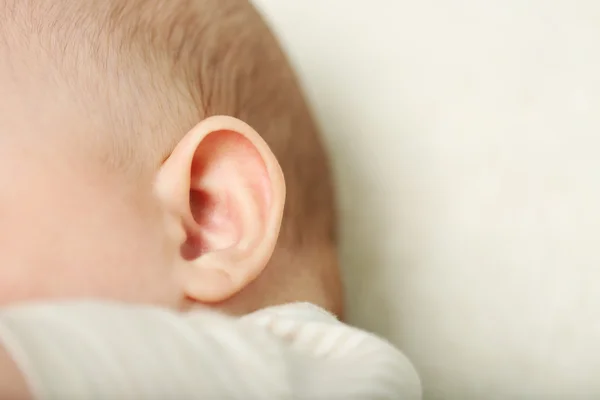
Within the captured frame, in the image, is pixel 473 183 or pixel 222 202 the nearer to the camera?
pixel 222 202

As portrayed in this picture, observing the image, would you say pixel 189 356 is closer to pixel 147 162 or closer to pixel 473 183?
pixel 147 162

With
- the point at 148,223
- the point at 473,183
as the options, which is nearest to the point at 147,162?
the point at 148,223

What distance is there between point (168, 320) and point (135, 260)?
128 millimetres

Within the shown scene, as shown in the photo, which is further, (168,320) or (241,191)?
(241,191)

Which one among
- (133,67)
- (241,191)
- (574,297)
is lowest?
(574,297)

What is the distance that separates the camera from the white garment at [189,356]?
32 cm

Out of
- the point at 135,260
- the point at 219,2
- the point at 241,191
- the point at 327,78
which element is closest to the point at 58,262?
the point at 135,260

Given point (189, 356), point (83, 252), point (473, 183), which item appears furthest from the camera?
point (473, 183)

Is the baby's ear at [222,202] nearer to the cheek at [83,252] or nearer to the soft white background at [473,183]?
the cheek at [83,252]

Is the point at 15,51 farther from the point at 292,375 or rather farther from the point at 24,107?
the point at 292,375

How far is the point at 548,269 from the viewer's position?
662mm

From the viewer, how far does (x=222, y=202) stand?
0.58m

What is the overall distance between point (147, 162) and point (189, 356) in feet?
0.69

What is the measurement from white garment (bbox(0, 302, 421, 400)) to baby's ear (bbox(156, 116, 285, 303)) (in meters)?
0.06
